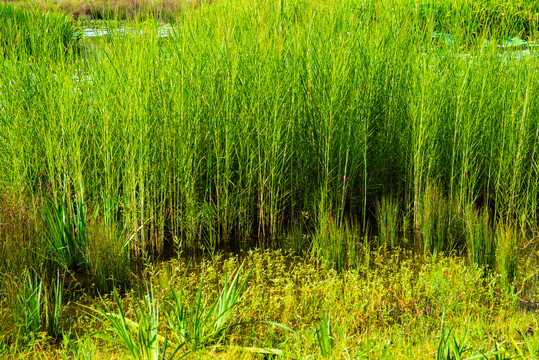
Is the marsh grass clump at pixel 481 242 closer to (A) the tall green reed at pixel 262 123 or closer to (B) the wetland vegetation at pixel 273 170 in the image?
(B) the wetland vegetation at pixel 273 170

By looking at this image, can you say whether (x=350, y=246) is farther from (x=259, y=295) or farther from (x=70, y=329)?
(x=70, y=329)

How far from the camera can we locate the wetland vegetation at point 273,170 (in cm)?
276

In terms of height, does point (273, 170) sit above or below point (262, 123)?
below

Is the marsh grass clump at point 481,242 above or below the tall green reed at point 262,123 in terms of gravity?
below

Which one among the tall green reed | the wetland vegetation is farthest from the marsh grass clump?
the tall green reed

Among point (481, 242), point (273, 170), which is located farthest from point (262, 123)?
point (481, 242)

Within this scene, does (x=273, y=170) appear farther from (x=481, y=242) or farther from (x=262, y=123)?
(x=481, y=242)

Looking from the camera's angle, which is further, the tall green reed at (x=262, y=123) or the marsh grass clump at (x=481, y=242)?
the tall green reed at (x=262, y=123)

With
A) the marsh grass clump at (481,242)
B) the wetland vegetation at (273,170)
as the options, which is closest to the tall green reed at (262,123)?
the wetland vegetation at (273,170)

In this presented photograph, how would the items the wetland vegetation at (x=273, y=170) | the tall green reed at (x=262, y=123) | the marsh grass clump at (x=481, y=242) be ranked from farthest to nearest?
the tall green reed at (x=262, y=123) < the marsh grass clump at (x=481, y=242) < the wetland vegetation at (x=273, y=170)

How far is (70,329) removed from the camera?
7.58 ft

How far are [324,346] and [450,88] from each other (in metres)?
2.53

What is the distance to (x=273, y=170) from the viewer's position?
11.0 ft

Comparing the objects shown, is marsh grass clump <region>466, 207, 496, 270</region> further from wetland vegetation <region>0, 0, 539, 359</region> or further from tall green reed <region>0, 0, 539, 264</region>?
tall green reed <region>0, 0, 539, 264</region>
